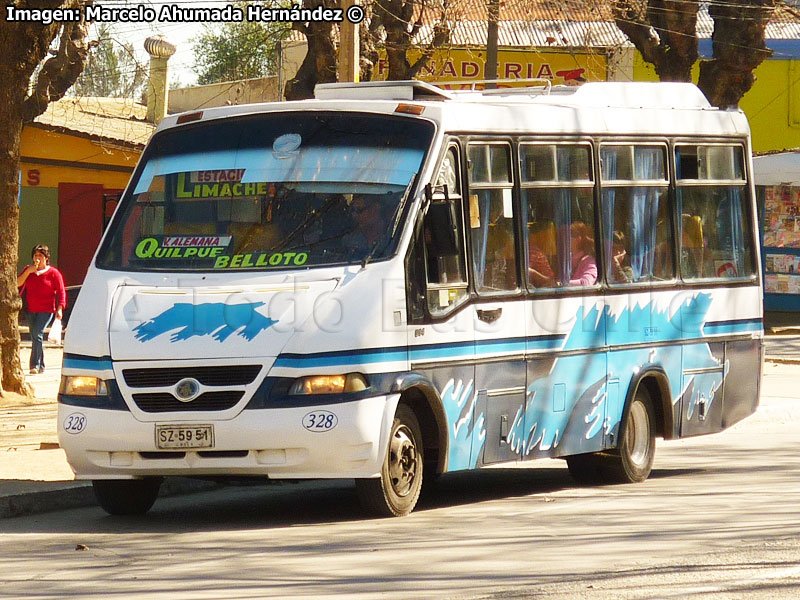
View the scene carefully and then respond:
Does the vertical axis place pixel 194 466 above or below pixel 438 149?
below

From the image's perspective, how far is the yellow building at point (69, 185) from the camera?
30.0 meters

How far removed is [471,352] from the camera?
9.81m

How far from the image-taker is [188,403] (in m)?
8.89

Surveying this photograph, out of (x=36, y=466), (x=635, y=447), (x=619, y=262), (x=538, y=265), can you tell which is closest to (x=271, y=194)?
(x=538, y=265)

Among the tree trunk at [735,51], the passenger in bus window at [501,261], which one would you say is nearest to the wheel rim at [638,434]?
the passenger in bus window at [501,261]

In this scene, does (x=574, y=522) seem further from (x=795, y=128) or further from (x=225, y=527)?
(x=795, y=128)

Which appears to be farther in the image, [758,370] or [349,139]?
[758,370]

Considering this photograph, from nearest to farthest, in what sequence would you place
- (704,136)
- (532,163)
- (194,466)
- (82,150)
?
1. (194,466)
2. (532,163)
3. (704,136)
4. (82,150)

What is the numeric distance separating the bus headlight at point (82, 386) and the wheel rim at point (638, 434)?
13.8 ft

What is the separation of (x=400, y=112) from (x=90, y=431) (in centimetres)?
272

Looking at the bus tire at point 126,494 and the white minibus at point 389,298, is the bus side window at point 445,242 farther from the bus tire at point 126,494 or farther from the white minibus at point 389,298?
the bus tire at point 126,494

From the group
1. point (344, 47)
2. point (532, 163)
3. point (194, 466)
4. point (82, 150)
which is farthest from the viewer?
point (82, 150)

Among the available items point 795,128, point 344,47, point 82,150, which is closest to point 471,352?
point 344,47

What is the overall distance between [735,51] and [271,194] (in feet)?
54.2
